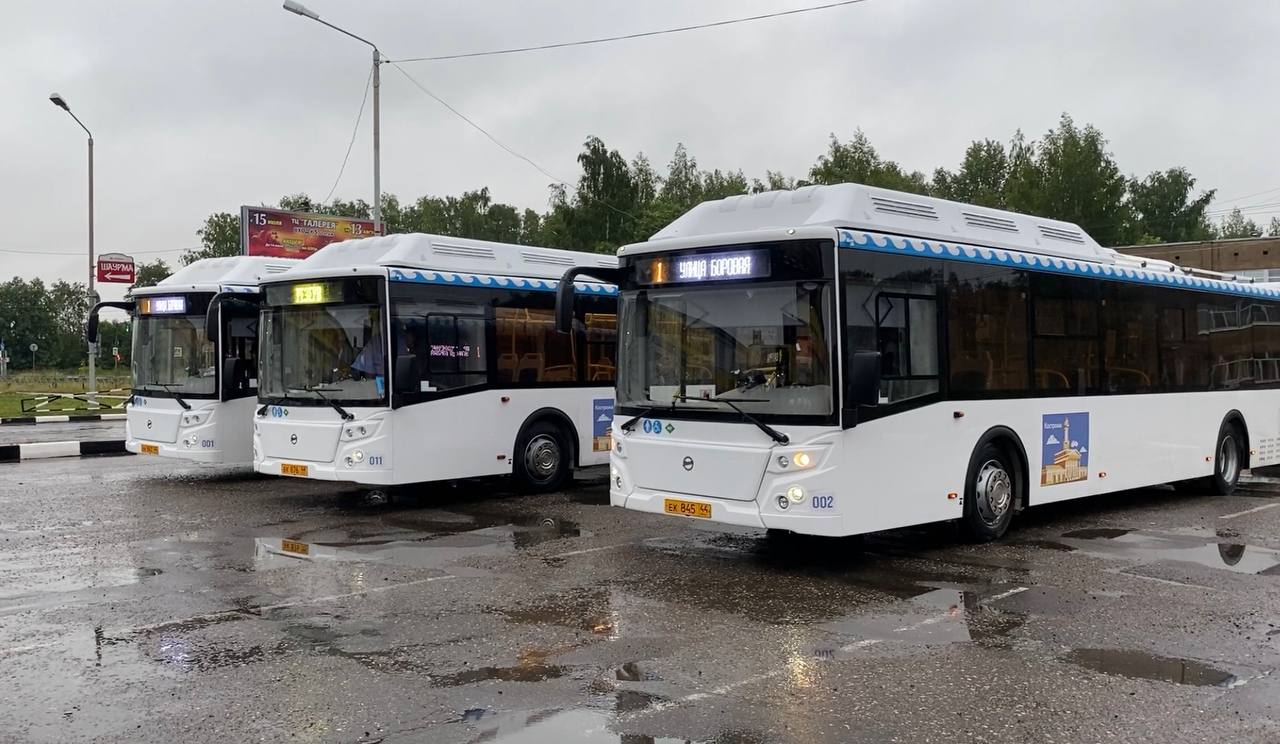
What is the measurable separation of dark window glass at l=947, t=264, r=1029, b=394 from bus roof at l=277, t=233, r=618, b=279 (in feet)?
14.8

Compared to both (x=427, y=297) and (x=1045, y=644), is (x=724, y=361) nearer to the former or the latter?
(x=1045, y=644)

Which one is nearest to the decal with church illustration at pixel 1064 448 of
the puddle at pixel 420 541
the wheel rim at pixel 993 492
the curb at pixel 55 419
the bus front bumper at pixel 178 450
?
the wheel rim at pixel 993 492

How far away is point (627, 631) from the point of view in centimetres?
707

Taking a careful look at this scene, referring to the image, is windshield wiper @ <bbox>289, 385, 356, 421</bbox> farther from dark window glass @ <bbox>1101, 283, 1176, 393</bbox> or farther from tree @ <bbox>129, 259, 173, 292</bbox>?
tree @ <bbox>129, 259, 173, 292</bbox>

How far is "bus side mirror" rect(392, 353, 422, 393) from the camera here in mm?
12000

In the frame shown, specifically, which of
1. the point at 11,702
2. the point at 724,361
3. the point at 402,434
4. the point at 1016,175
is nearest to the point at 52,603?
the point at 11,702

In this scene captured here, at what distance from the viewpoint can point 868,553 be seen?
9914 millimetres

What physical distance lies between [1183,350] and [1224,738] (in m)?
9.12

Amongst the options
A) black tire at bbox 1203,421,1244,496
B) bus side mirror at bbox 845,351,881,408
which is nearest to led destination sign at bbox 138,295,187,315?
Answer: bus side mirror at bbox 845,351,881,408

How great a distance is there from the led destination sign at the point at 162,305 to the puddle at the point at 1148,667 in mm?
13387

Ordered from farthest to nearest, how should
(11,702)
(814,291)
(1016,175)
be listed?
1. (1016,175)
2. (814,291)
3. (11,702)

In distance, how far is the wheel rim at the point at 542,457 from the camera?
14.1 meters

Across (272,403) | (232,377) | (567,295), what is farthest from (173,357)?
(567,295)

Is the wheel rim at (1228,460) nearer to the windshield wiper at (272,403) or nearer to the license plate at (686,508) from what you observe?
the license plate at (686,508)
